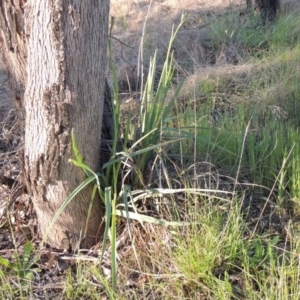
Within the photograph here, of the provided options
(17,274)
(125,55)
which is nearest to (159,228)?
(17,274)

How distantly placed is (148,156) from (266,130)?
848 mm

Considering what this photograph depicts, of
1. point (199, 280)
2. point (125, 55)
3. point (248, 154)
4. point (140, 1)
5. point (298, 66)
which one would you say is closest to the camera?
point (199, 280)

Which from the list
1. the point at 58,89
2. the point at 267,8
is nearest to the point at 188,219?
the point at 58,89

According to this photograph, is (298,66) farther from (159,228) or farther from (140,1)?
(140,1)

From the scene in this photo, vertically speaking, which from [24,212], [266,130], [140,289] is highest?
[266,130]

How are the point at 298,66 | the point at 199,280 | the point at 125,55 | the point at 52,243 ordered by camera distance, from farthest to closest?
1. the point at 125,55
2. the point at 298,66
3. the point at 52,243
4. the point at 199,280

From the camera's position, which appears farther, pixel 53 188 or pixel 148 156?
pixel 148 156

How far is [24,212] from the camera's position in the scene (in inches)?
102

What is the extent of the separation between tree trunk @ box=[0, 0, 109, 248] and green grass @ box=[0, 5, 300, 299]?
11 cm

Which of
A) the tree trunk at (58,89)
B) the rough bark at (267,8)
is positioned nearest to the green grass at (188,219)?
the tree trunk at (58,89)

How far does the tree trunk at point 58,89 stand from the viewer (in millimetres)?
1994

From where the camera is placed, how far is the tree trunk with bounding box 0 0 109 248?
6.54 feet

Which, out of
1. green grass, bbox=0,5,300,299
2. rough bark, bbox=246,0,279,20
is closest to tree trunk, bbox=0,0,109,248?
green grass, bbox=0,5,300,299

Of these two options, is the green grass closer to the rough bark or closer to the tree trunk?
the tree trunk
